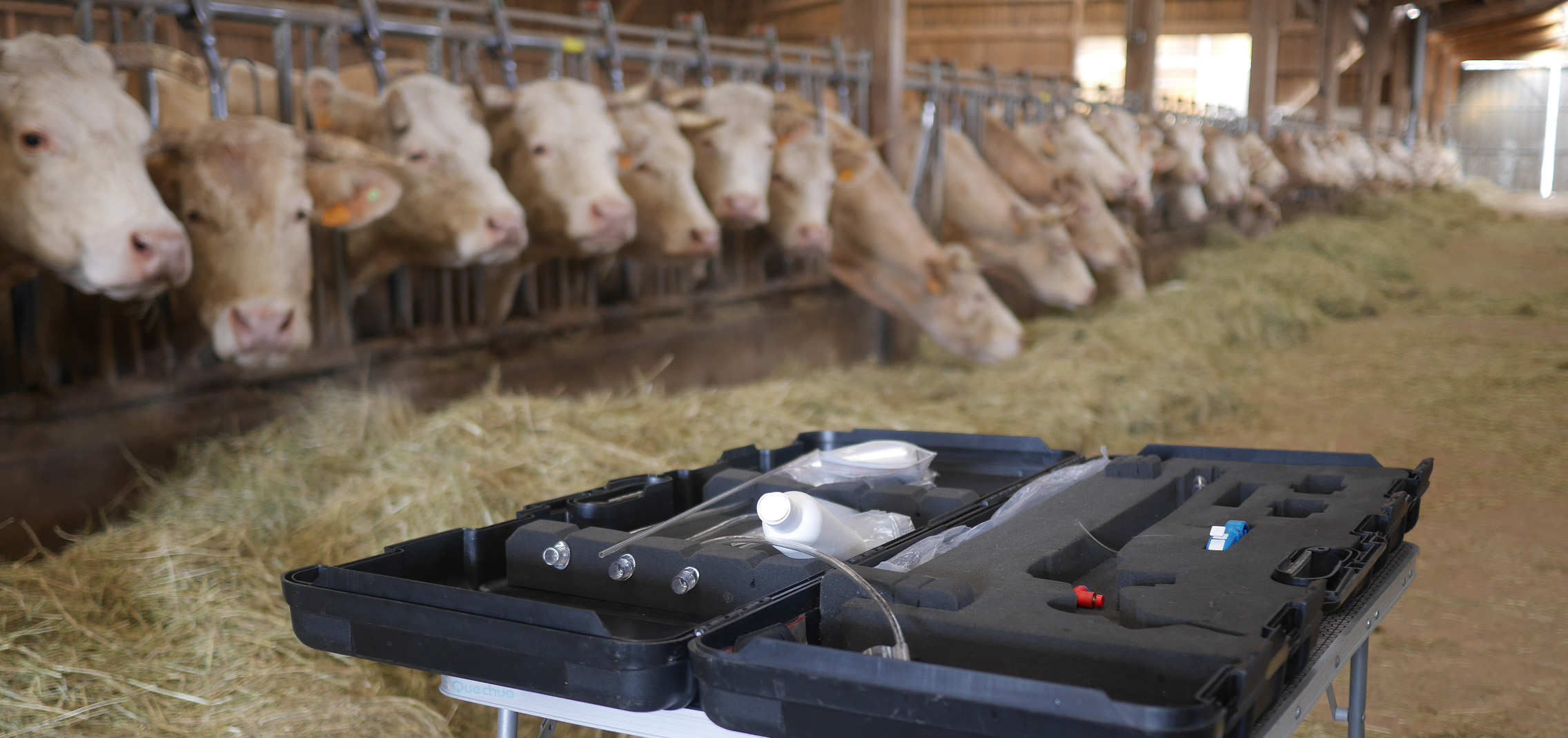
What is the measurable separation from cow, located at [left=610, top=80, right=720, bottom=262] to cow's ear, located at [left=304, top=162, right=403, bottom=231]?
1.22 meters

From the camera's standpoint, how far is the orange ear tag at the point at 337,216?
3.22 meters

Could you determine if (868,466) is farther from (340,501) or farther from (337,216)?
(337,216)

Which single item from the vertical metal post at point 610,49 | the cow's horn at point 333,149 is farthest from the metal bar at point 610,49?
the cow's horn at point 333,149

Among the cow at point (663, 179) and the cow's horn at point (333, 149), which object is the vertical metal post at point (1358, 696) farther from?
the cow at point (663, 179)

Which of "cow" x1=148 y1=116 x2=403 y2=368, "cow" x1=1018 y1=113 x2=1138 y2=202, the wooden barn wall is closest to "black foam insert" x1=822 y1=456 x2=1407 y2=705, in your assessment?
"cow" x1=148 y1=116 x2=403 y2=368

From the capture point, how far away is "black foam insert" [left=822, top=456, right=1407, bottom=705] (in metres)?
1.12

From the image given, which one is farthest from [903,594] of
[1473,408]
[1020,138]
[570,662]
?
[1020,138]

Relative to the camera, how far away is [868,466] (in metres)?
1.97

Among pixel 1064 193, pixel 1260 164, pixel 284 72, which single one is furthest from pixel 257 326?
pixel 1260 164

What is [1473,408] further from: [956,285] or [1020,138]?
[1020,138]

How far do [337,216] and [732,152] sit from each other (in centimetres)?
192

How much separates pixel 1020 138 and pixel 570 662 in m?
6.94

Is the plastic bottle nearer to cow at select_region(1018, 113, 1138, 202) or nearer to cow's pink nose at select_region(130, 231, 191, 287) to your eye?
cow's pink nose at select_region(130, 231, 191, 287)

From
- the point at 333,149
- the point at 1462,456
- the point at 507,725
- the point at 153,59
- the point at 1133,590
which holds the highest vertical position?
the point at 153,59
